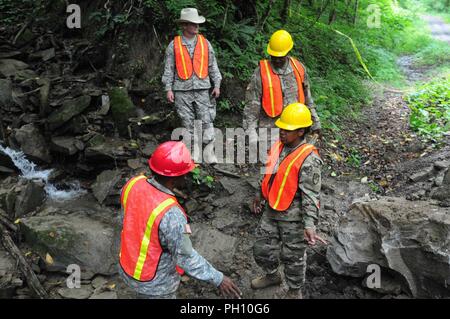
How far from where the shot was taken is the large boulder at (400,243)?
14.1 feet

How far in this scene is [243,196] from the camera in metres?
6.62

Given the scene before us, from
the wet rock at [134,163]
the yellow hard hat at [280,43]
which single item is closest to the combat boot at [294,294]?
the yellow hard hat at [280,43]

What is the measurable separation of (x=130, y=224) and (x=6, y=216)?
399 cm

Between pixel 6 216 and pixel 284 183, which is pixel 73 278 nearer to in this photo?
pixel 6 216

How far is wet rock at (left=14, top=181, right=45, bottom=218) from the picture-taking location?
20.9 feet

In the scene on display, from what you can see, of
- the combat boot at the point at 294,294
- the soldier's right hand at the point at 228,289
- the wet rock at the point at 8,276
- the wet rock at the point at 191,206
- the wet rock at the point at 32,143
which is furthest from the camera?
the wet rock at the point at 32,143

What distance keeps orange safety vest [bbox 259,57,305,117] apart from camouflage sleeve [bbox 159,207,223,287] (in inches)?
110

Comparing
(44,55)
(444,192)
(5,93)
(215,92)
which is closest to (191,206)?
(215,92)

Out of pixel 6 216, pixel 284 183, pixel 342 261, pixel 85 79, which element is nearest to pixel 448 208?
pixel 342 261

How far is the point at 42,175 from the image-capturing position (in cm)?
732

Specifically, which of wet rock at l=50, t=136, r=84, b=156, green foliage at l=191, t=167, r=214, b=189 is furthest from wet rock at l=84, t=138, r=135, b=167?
green foliage at l=191, t=167, r=214, b=189

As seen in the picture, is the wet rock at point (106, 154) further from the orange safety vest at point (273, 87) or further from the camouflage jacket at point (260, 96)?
the orange safety vest at point (273, 87)

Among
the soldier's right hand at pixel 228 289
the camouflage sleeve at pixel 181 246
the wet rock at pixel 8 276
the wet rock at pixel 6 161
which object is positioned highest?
the camouflage sleeve at pixel 181 246

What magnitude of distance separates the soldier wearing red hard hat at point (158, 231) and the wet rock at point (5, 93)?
6.33m
